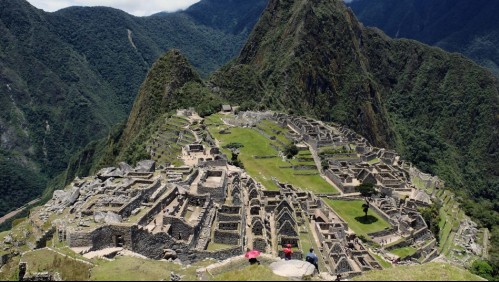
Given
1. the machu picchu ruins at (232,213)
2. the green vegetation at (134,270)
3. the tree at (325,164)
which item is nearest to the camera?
the green vegetation at (134,270)

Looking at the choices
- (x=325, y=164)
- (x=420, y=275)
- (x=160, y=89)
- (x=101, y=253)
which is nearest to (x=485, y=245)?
(x=325, y=164)

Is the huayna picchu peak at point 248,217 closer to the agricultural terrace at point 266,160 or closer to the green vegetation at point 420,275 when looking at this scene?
the green vegetation at point 420,275

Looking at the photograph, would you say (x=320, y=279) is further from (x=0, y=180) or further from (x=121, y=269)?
(x=0, y=180)

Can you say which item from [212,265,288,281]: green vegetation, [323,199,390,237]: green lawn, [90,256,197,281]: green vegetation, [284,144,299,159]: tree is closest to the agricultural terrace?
[284,144,299,159]: tree

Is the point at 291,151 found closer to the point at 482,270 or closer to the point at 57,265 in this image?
the point at 482,270

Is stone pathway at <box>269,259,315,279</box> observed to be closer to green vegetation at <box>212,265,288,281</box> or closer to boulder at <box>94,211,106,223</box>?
green vegetation at <box>212,265,288,281</box>

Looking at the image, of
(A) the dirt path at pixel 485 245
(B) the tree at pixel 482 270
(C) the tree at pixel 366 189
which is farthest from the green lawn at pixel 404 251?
(A) the dirt path at pixel 485 245

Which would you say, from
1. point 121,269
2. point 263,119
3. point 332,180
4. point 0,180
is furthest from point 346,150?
point 0,180
